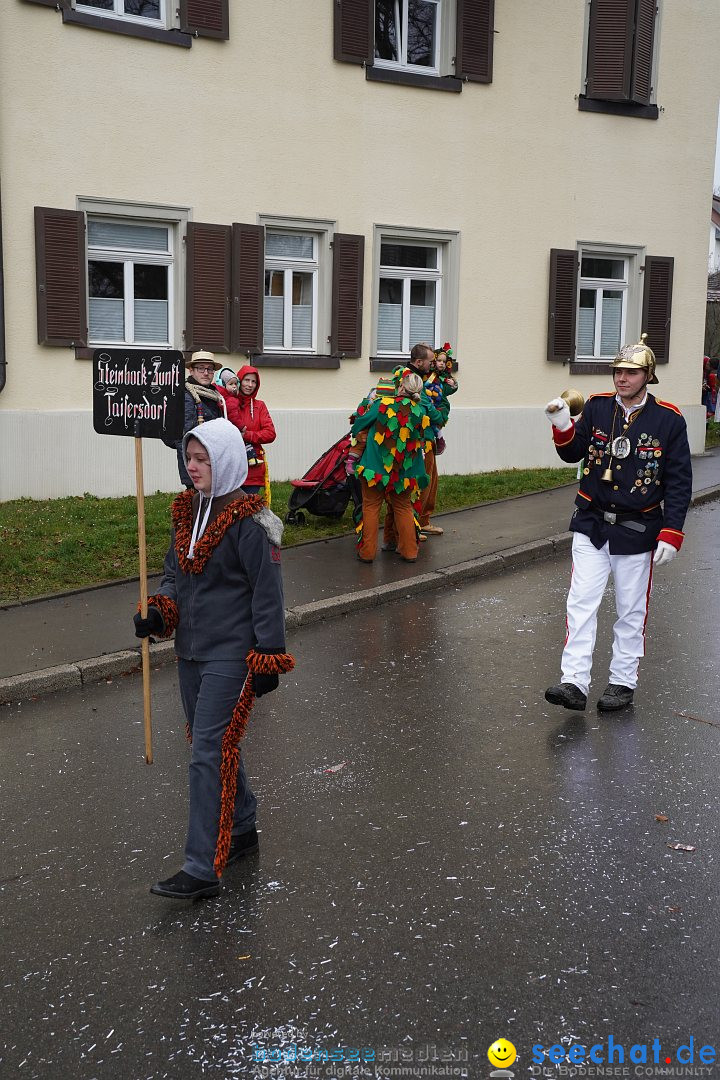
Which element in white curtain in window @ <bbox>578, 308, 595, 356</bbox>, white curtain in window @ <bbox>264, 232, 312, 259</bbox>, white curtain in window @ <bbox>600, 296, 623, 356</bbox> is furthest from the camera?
white curtain in window @ <bbox>600, 296, 623, 356</bbox>

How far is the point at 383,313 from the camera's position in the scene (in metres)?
16.2

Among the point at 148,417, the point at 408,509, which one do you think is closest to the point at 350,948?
the point at 148,417

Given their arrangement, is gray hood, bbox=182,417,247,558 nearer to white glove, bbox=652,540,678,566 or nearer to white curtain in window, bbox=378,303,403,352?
white glove, bbox=652,540,678,566

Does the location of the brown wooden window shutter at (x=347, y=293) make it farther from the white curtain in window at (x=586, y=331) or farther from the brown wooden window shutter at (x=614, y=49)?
the brown wooden window shutter at (x=614, y=49)

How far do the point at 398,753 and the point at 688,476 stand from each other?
2292 millimetres

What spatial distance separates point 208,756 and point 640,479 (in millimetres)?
3325

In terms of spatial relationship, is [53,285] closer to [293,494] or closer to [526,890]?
[293,494]

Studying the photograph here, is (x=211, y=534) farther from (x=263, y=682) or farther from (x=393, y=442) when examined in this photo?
(x=393, y=442)

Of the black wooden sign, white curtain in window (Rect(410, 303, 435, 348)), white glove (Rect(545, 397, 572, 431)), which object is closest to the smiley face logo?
the black wooden sign

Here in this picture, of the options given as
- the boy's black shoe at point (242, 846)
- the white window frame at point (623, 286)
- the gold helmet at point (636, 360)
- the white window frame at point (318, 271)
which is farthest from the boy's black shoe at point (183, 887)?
the white window frame at point (623, 286)

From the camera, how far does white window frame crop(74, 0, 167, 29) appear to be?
43.1ft

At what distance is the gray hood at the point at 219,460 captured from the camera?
14.2ft

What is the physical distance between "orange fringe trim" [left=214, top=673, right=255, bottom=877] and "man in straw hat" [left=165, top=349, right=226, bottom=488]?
540cm

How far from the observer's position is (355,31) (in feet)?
49.2
